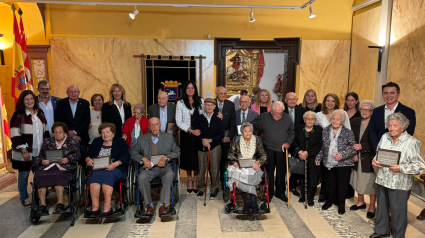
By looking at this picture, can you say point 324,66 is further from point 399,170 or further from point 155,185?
point 155,185

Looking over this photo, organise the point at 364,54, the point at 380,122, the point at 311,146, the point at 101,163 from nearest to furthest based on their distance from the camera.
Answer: the point at 380,122 → the point at 101,163 → the point at 311,146 → the point at 364,54

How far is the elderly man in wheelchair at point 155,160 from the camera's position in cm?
346

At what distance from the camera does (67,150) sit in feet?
11.9

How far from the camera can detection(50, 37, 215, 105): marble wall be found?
6.38m

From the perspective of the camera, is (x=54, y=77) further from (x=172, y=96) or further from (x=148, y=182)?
(x=148, y=182)

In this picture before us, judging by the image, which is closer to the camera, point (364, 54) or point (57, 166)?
point (57, 166)

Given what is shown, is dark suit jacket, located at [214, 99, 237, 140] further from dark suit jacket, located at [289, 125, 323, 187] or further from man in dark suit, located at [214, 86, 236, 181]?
dark suit jacket, located at [289, 125, 323, 187]

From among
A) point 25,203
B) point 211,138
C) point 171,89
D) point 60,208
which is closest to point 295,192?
point 211,138

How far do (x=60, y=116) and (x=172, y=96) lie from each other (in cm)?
282

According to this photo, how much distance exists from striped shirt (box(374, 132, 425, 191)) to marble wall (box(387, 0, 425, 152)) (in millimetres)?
2102

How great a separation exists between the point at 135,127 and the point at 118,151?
1.57 feet

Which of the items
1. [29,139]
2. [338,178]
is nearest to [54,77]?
[29,139]

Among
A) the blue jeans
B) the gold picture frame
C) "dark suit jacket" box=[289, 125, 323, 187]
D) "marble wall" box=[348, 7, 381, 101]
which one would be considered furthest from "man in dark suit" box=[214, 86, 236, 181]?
"marble wall" box=[348, 7, 381, 101]

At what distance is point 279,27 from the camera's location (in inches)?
264
